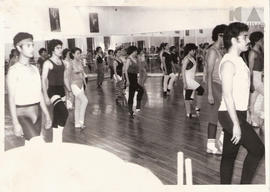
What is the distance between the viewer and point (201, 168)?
266 centimetres

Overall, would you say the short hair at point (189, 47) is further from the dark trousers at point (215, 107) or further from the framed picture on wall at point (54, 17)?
the framed picture on wall at point (54, 17)

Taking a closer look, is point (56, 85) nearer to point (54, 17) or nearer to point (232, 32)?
point (54, 17)

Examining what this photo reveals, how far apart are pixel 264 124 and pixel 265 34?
518mm

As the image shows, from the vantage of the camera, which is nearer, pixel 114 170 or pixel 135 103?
pixel 114 170

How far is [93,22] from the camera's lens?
2.57m

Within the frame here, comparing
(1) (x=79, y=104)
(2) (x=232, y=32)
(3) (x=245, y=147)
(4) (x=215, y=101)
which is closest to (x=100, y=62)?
(1) (x=79, y=104)

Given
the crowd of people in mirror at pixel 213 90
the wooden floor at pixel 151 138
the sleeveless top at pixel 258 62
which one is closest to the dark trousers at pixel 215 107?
the crowd of people in mirror at pixel 213 90

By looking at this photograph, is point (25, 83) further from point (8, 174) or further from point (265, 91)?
point (265, 91)

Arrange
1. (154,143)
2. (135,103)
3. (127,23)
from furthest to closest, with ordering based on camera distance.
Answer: (135,103) → (154,143) → (127,23)

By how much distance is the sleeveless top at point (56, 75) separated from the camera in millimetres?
2579

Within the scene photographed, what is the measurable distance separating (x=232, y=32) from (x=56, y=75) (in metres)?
1.12

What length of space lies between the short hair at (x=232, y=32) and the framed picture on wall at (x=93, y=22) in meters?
0.79

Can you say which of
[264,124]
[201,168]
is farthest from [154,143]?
[264,124]

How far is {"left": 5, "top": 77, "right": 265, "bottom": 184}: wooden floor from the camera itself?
8.34ft
